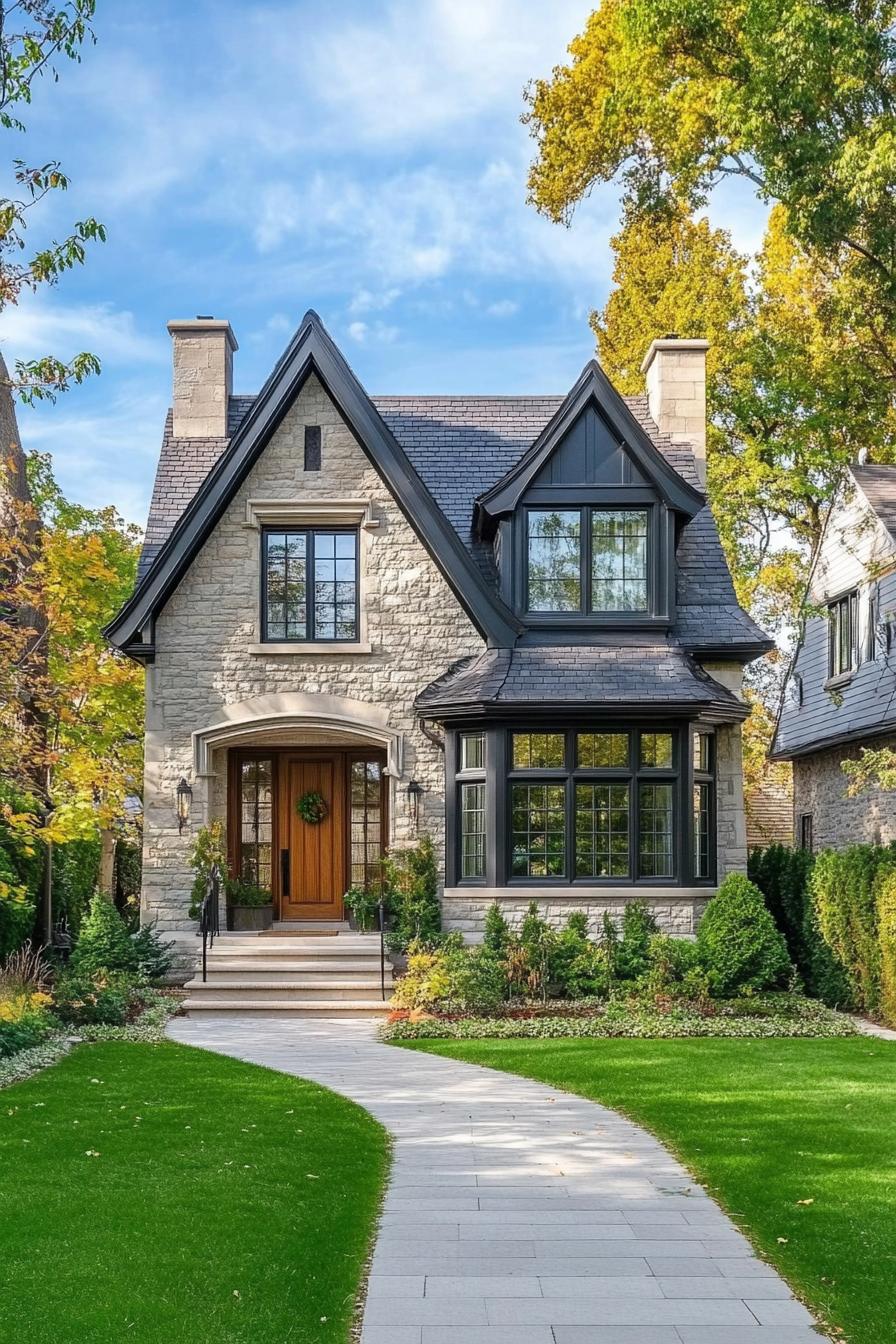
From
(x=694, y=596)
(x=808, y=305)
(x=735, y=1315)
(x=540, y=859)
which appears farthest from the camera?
(x=808, y=305)

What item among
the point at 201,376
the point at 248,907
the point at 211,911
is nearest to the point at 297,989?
the point at 211,911

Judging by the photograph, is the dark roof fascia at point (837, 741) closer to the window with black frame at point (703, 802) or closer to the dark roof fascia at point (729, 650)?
the dark roof fascia at point (729, 650)

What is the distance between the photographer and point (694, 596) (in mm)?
17859

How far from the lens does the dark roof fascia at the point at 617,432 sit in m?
16.7

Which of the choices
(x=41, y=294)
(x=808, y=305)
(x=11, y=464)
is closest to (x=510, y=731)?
(x=11, y=464)

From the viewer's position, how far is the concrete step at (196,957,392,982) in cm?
1567

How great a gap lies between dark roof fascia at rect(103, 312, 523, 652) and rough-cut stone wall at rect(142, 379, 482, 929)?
0.29 metres

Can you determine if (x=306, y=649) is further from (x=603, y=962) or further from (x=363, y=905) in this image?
(x=603, y=962)

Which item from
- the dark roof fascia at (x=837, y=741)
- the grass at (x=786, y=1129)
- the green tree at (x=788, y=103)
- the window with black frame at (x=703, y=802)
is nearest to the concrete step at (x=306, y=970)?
the grass at (x=786, y=1129)

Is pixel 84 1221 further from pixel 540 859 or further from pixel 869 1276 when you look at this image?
pixel 540 859

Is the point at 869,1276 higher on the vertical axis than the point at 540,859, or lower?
lower

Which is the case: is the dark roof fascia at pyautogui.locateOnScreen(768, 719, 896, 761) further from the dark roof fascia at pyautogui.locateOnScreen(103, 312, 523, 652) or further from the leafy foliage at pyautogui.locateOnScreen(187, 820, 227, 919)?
the leafy foliage at pyautogui.locateOnScreen(187, 820, 227, 919)

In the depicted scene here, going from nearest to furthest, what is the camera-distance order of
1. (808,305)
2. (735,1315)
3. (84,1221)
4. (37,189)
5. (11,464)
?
(735,1315), (84,1221), (37,189), (11,464), (808,305)

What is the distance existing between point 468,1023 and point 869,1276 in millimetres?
8474
